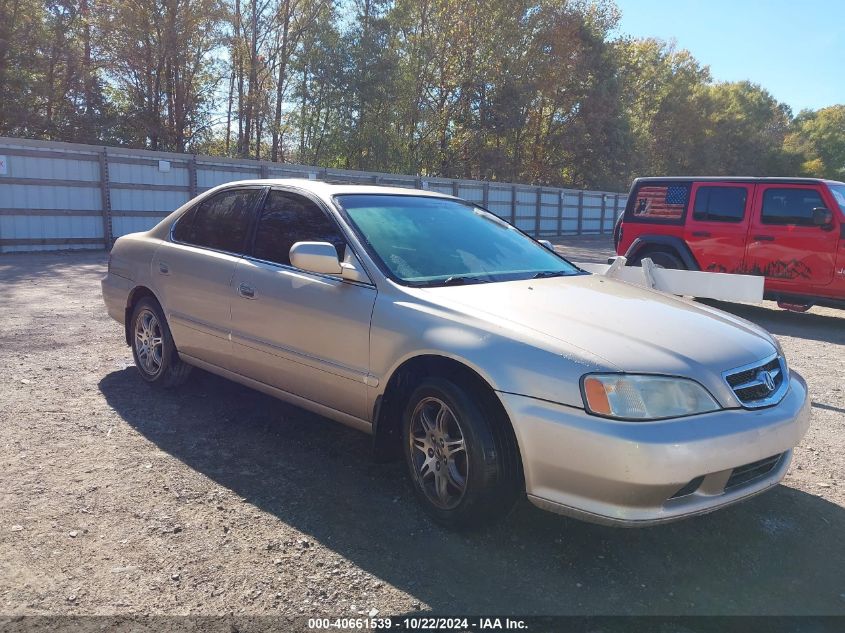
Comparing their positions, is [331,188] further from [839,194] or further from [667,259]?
[839,194]

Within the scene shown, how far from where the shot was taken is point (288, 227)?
4133 mm

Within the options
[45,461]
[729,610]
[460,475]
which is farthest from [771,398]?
[45,461]

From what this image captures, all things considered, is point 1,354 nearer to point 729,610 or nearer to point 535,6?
point 729,610

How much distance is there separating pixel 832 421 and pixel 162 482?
445 centimetres

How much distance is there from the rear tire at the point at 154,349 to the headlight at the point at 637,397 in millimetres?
3322

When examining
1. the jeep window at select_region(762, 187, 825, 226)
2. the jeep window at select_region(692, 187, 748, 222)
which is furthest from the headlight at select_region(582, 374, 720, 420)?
the jeep window at select_region(692, 187, 748, 222)

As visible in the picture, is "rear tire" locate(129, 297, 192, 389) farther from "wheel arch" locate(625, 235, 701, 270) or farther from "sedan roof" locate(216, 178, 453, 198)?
"wheel arch" locate(625, 235, 701, 270)

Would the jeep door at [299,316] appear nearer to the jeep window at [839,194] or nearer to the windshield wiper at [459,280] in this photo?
the windshield wiper at [459,280]

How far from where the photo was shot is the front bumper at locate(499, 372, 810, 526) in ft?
8.32

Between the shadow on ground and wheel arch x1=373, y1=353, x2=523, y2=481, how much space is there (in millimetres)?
305

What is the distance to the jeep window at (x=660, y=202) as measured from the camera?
9.80 m

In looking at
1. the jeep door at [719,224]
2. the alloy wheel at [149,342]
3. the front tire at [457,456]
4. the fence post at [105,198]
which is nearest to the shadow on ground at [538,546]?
the front tire at [457,456]

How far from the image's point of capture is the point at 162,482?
11.6ft

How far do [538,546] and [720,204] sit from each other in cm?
783
